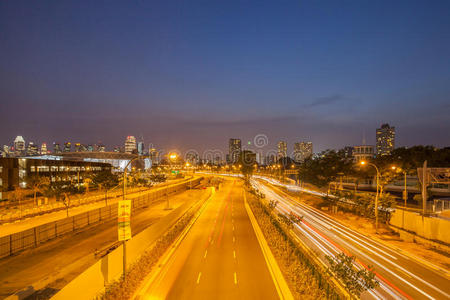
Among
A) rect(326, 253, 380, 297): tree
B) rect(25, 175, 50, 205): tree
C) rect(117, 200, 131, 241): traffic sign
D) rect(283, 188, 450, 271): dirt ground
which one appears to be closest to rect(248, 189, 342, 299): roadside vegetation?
rect(326, 253, 380, 297): tree

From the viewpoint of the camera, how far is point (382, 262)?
19.2 meters

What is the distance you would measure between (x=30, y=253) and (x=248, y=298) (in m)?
21.7

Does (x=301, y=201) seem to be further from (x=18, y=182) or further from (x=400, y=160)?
(x=18, y=182)

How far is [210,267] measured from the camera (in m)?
17.8

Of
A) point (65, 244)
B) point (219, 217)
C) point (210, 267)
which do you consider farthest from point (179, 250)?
point (219, 217)

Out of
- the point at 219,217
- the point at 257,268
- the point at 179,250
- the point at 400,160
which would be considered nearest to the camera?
the point at 257,268

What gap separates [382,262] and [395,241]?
324 inches

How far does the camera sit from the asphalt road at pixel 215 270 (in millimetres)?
13938

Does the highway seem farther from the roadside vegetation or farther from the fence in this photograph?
the fence

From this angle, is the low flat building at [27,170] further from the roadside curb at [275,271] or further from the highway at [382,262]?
the highway at [382,262]

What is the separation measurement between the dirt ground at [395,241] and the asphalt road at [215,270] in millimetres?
13801

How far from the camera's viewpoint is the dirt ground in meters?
20.4

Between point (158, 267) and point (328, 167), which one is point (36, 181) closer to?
point (158, 267)

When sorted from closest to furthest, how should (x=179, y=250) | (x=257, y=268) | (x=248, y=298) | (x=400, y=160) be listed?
1. (x=248, y=298)
2. (x=257, y=268)
3. (x=179, y=250)
4. (x=400, y=160)
